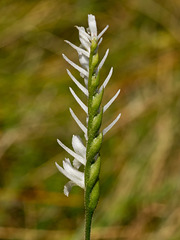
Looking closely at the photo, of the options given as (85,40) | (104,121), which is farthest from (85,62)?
(104,121)

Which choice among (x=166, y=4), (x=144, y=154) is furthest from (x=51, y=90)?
(x=166, y=4)

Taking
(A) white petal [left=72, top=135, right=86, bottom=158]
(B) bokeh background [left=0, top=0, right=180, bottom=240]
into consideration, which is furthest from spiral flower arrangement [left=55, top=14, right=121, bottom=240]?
(B) bokeh background [left=0, top=0, right=180, bottom=240]

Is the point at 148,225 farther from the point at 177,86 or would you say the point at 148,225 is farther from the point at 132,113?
the point at 177,86

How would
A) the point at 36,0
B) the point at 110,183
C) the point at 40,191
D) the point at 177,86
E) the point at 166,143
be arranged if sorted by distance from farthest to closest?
the point at 36,0
the point at 177,86
the point at 166,143
the point at 110,183
the point at 40,191

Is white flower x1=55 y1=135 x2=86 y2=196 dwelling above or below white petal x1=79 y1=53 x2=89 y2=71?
below

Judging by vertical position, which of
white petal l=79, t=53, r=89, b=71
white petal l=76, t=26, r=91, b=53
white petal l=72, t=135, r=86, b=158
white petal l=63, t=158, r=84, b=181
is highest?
white petal l=76, t=26, r=91, b=53

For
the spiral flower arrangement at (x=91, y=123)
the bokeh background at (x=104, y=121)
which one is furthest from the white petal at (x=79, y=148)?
the bokeh background at (x=104, y=121)

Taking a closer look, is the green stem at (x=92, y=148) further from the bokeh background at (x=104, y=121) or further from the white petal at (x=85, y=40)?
the bokeh background at (x=104, y=121)

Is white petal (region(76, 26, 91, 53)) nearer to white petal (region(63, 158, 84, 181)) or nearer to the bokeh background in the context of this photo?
white petal (region(63, 158, 84, 181))

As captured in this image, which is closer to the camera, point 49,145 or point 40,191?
point 40,191
